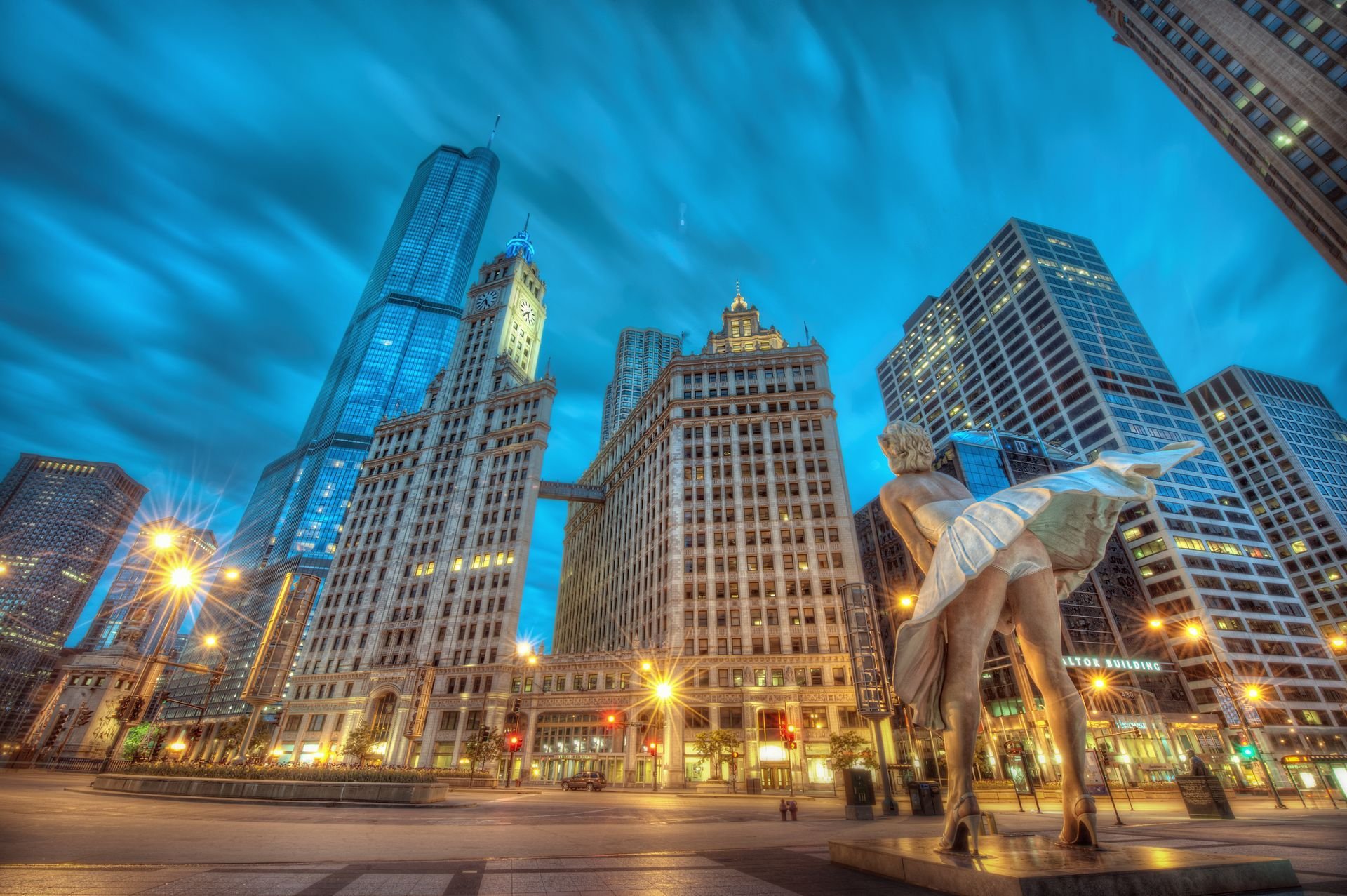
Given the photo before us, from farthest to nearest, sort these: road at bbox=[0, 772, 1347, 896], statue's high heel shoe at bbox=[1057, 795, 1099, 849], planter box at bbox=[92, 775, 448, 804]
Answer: planter box at bbox=[92, 775, 448, 804]
statue's high heel shoe at bbox=[1057, 795, 1099, 849]
road at bbox=[0, 772, 1347, 896]

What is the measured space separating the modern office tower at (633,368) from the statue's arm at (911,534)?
133 m

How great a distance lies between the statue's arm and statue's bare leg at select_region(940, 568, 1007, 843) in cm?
89

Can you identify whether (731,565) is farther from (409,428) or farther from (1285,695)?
(1285,695)

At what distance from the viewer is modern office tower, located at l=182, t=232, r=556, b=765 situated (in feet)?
215

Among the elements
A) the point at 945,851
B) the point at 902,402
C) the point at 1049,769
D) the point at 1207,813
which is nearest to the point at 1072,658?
the point at 1049,769

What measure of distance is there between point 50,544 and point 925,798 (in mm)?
225274

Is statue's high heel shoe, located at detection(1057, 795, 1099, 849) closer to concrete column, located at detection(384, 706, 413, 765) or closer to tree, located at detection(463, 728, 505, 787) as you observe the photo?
tree, located at detection(463, 728, 505, 787)

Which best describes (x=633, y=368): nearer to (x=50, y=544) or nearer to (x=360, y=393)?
(x=360, y=393)

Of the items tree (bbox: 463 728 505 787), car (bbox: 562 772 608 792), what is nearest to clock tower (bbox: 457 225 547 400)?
tree (bbox: 463 728 505 787)

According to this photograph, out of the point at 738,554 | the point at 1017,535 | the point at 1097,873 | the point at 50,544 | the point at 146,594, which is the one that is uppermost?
the point at 50,544

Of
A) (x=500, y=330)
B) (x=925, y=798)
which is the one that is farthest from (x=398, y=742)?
(x=500, y=330)

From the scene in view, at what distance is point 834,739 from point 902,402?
350ft

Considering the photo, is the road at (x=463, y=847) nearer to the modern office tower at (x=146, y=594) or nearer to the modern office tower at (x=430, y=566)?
the modern office tower at (x=146, y=594)

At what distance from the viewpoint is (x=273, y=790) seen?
23.7 m
